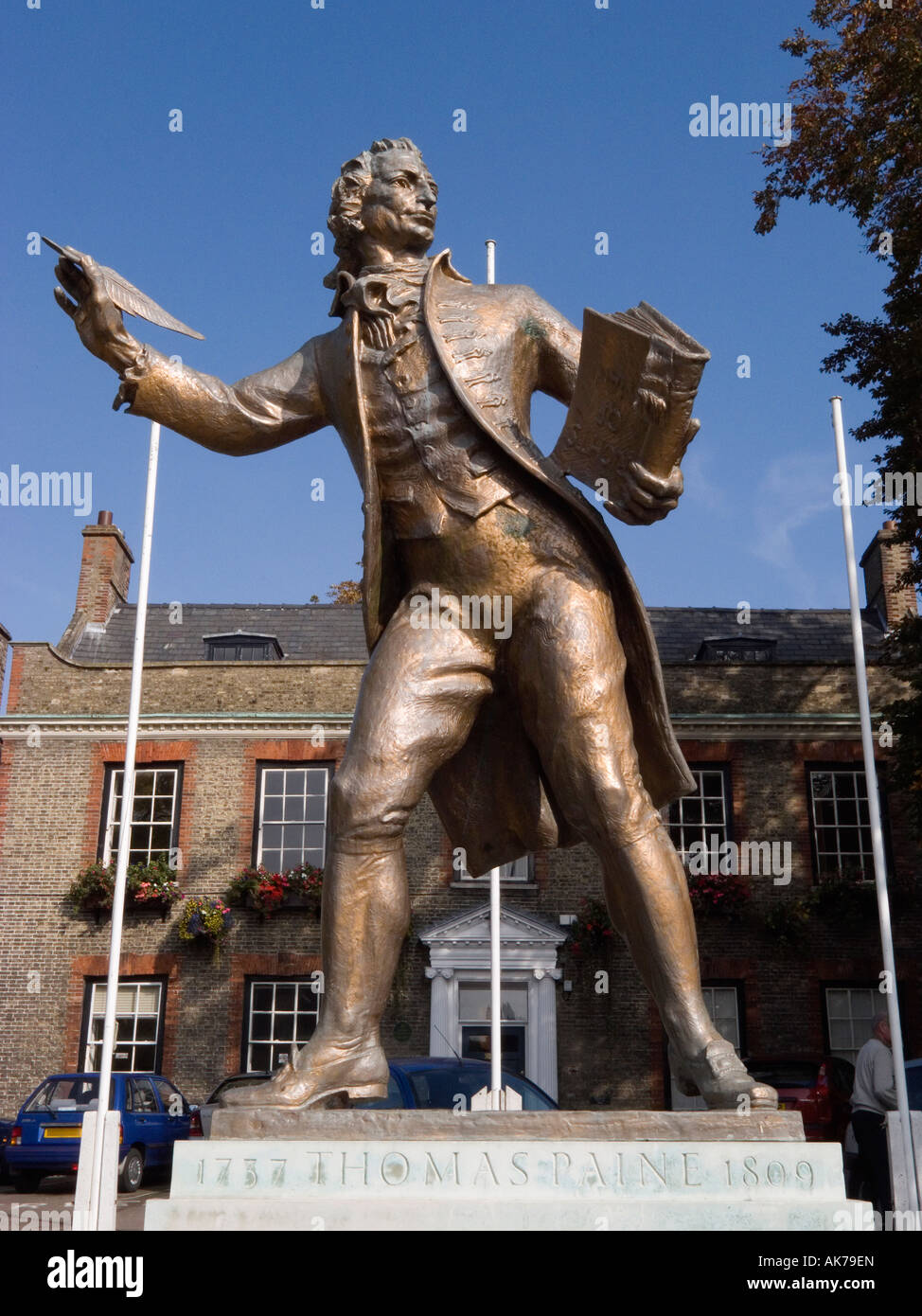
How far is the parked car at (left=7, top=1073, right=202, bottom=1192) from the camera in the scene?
15.8 m

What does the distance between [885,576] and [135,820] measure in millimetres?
14595

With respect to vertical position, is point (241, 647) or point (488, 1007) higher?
point (241, 647)

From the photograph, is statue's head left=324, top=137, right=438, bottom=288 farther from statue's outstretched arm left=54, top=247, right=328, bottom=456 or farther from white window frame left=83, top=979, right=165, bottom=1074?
white window frame left=83, top=979, right=165, bottom=1074

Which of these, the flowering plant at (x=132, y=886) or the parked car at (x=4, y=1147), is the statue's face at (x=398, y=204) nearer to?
the parked car at (x=4, y=1147)

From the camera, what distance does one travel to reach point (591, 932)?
2008 centimetres

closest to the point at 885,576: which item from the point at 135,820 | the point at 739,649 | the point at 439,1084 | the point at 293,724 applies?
the point at 739,649

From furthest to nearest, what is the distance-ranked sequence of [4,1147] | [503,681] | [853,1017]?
1. [853,1017]
2. [4,1147]
3. [503,681]

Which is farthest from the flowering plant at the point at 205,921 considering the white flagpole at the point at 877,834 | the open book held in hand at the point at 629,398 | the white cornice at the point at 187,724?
the open book held in hand at the point at 629,398

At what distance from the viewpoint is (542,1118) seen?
307 centimetres

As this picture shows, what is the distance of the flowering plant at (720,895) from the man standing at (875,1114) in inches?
405

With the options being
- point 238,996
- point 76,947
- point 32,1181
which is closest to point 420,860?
point 238,996

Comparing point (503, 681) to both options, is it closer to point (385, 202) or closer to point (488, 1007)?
point (385, 202)

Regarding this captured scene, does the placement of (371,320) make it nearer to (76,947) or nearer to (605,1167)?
(605,1167)

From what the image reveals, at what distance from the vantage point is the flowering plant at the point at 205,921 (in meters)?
20.2
